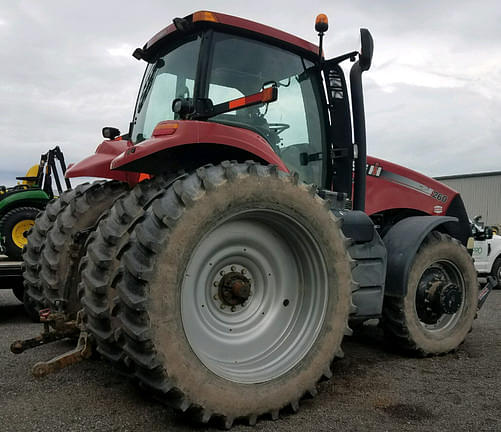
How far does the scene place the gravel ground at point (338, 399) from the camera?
266cm

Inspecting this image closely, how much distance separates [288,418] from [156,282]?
3.59ft

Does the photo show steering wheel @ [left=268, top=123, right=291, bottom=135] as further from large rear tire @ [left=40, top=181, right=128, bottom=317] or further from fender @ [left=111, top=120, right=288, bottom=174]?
large rear tire @ [left=40, top=181, right=128, bottom=317]

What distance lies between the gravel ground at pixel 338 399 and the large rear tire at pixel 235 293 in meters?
0.25

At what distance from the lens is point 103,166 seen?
378cm

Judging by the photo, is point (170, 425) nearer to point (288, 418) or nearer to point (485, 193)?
point (288, 418)

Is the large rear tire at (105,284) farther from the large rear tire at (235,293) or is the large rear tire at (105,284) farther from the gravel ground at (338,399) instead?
the gravel ground at (338,399)

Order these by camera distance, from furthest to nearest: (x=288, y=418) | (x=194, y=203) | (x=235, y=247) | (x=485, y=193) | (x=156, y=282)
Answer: (x=485, y=193) → (x=235, y=247) → (x=288, y=418) → (x=194, y=203) → (x=156, y=282)

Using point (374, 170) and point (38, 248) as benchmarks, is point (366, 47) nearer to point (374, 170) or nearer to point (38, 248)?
point (374, 170)

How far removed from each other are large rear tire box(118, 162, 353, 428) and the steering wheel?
0.78 m

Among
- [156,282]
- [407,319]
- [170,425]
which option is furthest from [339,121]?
[170,425]

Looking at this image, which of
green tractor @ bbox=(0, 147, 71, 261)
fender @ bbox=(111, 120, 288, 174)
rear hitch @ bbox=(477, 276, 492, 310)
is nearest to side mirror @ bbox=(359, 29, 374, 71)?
fender @ bbox=(111, 120, 288, 174)

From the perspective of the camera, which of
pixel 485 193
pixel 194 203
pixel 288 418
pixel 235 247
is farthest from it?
pixel 485 193

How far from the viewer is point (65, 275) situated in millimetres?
3660

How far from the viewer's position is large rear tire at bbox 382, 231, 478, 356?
4055 mm
